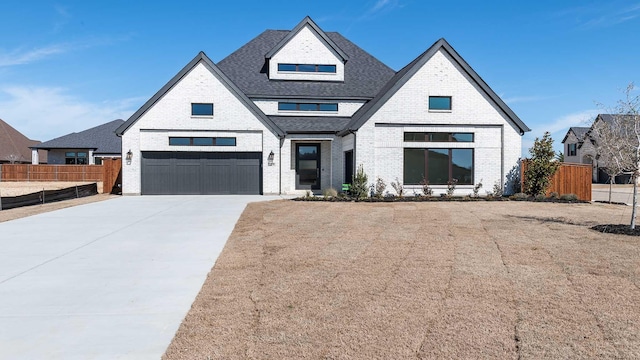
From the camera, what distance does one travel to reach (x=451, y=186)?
73.4ft

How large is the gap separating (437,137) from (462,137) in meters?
1.31

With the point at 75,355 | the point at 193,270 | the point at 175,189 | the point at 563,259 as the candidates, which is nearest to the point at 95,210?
the point at 175,189

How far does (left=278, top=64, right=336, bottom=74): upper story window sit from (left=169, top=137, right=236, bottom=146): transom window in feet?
20.7

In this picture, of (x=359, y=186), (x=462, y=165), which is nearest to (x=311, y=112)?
(x=359, y=186)

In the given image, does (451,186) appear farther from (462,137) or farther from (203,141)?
(203,141)

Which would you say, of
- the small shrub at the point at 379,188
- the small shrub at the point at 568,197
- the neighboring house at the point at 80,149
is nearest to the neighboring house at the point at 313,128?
the small shrub at the point at 379,188

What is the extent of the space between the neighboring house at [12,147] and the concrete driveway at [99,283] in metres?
54.3

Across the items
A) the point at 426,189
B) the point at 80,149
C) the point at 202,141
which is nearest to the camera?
the point at 426,189

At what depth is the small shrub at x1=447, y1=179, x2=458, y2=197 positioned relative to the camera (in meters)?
22.1

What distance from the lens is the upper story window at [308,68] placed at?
91.1 ft

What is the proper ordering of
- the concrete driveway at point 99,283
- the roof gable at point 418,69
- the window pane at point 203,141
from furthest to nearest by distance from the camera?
1. the window pane at point 203,141
2. the roof gable at point 418,69
3. the concrete driveway at point 99,283

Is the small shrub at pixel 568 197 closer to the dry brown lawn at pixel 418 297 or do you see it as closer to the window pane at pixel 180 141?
the dry brown lawn at pixel 418 297

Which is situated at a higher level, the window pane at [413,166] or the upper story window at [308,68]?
the upper story window at [308,68]

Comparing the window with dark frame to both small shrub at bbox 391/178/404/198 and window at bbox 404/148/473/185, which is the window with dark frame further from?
small shrub at bbox 391/178/404/198
